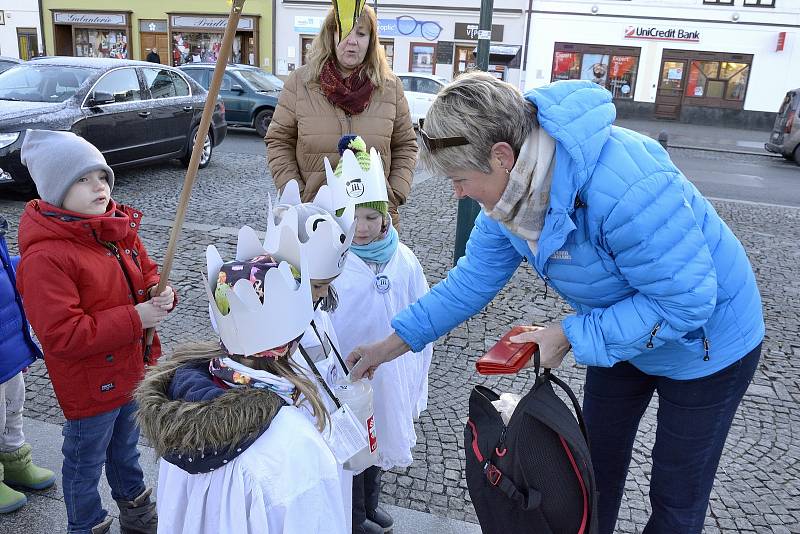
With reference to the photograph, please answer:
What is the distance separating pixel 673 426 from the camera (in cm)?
214

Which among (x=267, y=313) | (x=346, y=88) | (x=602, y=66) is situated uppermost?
(x=602, y=66)

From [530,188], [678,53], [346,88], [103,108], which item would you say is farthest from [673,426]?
[678,53]

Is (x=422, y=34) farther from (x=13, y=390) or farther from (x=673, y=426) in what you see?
(x=673, y=426)

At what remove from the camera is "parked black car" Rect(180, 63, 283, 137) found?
558 inches

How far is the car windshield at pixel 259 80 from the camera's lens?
568 inches

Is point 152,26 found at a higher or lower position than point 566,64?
higher

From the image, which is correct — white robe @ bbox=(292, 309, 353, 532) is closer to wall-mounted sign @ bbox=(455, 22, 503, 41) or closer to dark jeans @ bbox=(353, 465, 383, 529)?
dark jeans @ bbox=(353, 465, 383, 529)

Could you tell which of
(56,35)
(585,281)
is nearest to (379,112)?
(585,281)

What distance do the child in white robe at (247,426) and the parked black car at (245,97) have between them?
1301 centimetres

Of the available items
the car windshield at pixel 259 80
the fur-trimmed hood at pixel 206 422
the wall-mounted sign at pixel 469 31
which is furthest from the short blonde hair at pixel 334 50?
the wall-mounted sign at pixel 469 31

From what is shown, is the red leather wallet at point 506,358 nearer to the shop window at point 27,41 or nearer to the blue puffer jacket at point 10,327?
the blue puffer jacket at point 10,327

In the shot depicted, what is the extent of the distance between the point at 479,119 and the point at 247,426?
3.12 feet

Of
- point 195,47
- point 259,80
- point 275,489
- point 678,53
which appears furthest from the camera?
point 195,47

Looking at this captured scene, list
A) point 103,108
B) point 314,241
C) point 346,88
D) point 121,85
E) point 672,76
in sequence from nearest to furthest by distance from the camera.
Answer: point 314,241 → point 346,88 → point 103,108 → point 121,85 → point 672,76
